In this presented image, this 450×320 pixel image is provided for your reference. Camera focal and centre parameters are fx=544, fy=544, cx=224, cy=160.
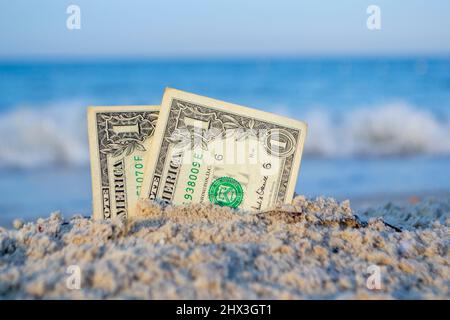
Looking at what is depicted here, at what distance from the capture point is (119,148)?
2537 millimetres

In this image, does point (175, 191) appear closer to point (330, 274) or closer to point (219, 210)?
point (219, 210)

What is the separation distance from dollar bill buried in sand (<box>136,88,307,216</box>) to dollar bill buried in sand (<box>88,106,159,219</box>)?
108mm

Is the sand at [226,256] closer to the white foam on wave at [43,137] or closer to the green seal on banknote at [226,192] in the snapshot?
the green seal on banknote at [226,192]

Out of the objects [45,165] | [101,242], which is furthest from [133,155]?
[45,165]

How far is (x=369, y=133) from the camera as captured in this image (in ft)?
29.8

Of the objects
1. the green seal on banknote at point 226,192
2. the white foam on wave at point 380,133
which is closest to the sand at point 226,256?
the green seal on banknote at point 226,192

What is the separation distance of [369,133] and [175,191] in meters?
7.17

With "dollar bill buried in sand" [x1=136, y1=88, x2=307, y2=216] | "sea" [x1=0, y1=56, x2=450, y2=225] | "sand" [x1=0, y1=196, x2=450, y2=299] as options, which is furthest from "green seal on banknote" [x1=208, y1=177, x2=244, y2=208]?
"sea" [x1=0, y1=56, x2=450, y2=225]

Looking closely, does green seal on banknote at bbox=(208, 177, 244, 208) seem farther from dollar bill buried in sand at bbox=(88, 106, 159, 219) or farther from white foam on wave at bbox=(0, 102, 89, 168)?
white foam on wave at bbox=(0, 102, 89, 168)

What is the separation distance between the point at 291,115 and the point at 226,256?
1093 centimetres

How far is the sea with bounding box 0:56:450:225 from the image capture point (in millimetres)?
5695

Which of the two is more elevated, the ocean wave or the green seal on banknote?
the ocean wave

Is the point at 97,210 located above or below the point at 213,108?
below

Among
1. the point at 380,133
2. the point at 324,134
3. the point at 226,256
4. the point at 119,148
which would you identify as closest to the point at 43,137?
the point at 324,134
